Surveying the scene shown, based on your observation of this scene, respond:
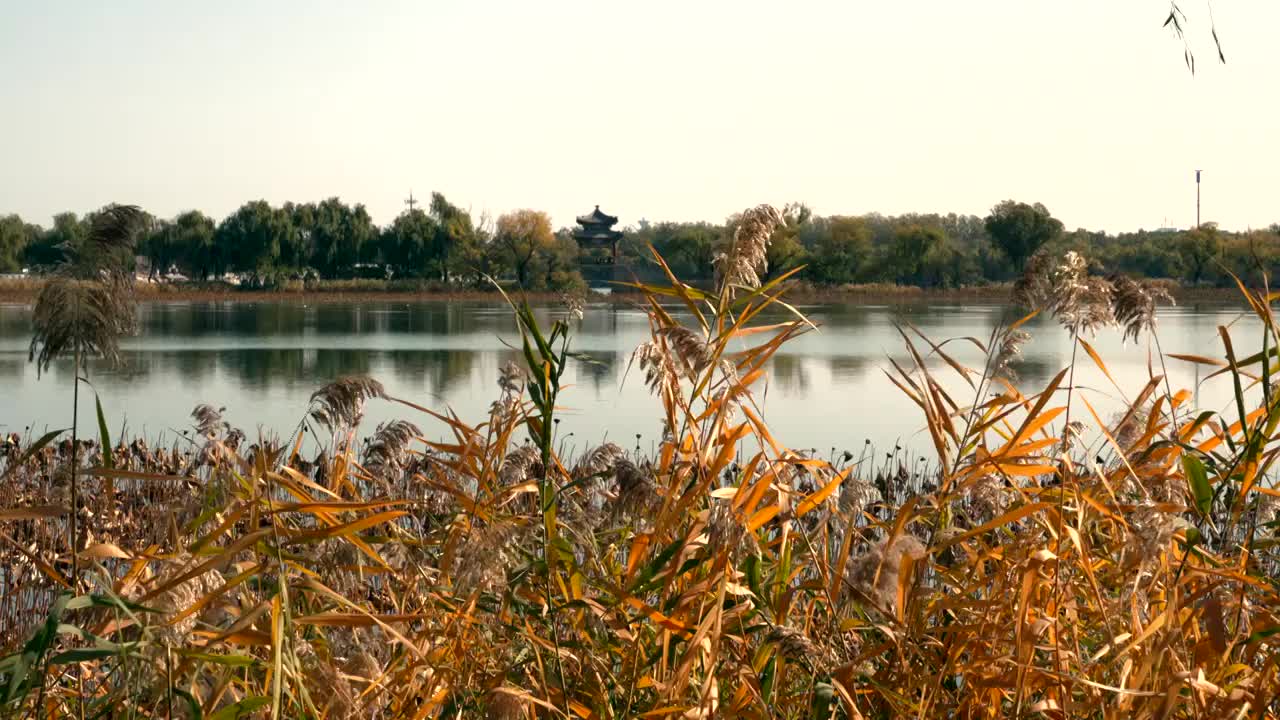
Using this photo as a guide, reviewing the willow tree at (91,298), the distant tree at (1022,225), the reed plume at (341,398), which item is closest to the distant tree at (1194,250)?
the distant tree at (1022,225)

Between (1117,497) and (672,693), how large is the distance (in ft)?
4.05

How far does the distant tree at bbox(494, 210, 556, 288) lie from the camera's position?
6915 centimetres

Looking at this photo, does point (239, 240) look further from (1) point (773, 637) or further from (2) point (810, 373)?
(1) point (773, 637)

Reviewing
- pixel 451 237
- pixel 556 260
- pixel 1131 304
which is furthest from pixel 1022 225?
pixel 1131 304

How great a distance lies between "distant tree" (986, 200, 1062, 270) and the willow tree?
64.1 meters

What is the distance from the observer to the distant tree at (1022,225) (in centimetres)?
6344

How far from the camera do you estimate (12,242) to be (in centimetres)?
6994

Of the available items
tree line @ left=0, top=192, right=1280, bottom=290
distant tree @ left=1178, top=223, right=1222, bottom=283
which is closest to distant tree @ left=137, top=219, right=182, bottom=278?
tree line @ left=0, top=192, right=1280, bottom=290

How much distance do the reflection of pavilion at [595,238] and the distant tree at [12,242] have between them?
112ft

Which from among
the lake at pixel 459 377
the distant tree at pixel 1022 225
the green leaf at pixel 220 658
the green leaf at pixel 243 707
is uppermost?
the distant tree at pixel 1022 225

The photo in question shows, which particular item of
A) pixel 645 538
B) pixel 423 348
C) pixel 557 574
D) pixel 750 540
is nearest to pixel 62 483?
pixel 557 574

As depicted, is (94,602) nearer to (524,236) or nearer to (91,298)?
(91,298)

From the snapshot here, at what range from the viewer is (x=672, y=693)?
199 cm

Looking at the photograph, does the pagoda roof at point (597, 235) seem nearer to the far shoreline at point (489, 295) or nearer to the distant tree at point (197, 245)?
the far shoreline at point (489, 295)
